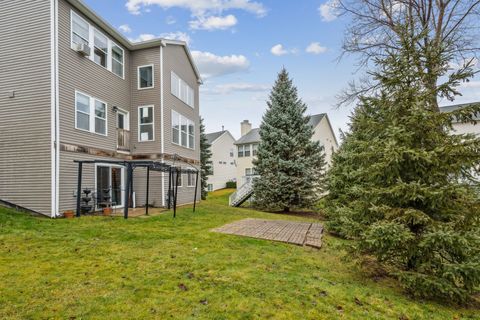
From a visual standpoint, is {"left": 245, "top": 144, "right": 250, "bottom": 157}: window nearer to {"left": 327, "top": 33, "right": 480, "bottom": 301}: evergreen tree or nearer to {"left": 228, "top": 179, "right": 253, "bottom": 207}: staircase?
{"left": 228, "top": 179, "right": 253, "bottom": 207}: staircase

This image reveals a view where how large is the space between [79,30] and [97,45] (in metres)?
1.19

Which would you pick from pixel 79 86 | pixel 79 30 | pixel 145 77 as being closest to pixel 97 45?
pixel 79 30

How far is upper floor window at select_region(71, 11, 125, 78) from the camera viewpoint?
11.4m

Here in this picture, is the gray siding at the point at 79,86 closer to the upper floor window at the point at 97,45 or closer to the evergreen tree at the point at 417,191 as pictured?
the upper floor window at the point at 97,45

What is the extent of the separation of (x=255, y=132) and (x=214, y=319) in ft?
91.9

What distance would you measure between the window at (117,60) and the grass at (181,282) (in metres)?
9.21

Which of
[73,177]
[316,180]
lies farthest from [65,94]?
[316,180]

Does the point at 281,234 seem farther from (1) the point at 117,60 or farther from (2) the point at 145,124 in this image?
(1) the point at 117,60

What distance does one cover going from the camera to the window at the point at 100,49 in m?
12.7

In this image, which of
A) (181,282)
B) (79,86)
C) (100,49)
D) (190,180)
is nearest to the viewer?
(181,282)

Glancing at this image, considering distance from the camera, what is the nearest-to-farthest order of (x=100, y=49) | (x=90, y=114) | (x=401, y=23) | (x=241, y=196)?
(x=401, y=23), (x=90, y=114), (x=100, y=49), (x=241, y=196)

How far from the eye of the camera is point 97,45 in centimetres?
1280

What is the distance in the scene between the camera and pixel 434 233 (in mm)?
4297

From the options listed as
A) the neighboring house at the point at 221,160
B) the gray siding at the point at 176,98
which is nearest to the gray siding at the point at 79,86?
the gray siding at the point at 176,98
